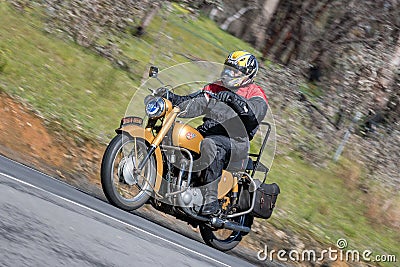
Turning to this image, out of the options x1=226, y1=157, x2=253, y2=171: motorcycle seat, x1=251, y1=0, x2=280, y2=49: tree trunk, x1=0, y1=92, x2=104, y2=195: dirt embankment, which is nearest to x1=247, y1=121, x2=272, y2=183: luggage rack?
x1=226, y1=157, x2=253, y2=171: motorcycle seat

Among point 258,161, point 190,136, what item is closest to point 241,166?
point 258,161

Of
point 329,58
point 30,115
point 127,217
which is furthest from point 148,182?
point 329,58

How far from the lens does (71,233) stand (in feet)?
17.4

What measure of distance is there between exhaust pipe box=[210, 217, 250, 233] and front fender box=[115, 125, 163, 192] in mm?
766

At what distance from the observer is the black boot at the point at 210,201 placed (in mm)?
8156

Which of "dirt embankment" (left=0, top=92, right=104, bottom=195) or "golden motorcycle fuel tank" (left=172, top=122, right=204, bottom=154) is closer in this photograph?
"golden motorcycle fuel tank" (left=172, top=122, right=204, bottom=154)

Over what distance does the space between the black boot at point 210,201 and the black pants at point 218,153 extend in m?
0.13

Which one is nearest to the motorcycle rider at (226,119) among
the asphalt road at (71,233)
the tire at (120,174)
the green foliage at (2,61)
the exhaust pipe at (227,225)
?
the exhaust pipe at (227,225)

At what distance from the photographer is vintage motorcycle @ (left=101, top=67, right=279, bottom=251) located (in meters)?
7.64

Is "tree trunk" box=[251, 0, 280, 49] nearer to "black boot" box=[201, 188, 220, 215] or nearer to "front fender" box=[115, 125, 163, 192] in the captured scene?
"black boot" box=[201, 188, 220, 215]

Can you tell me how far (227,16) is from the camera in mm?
24172

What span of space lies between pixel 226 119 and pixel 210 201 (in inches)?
34.9

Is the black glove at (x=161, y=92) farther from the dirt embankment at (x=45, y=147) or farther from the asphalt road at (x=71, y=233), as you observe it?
the dirt embankment at (x=45, y=147)

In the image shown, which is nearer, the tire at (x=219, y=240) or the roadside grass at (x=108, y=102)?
the tire at (x=219, y=240)
